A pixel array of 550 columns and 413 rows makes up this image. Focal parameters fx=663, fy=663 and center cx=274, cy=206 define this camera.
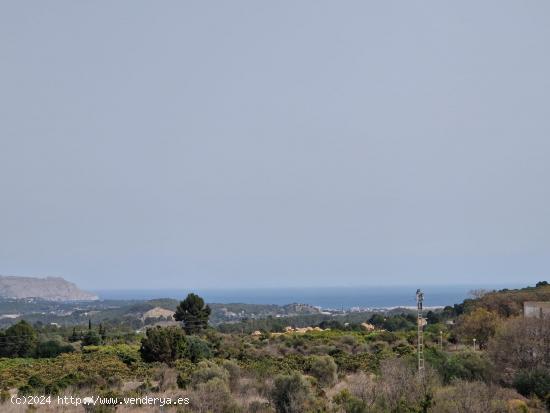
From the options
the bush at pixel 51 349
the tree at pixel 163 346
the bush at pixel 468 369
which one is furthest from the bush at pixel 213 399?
the bush at pixel 51 349

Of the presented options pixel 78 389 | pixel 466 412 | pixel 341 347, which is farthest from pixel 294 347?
pixel 466 412

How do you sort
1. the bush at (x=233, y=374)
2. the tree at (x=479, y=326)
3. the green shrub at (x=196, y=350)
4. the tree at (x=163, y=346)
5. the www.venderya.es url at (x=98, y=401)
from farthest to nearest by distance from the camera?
the tree at (x=479, y=326)
the green shrub at (x=196, y=350)
the tree at (x=163, y=346)
the bush at (x=233, y=374)
the www.venderya.es url at (x=98, y=401)

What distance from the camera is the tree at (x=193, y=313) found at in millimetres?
46531

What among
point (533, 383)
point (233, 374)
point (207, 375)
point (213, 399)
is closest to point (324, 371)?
point (233, 374)

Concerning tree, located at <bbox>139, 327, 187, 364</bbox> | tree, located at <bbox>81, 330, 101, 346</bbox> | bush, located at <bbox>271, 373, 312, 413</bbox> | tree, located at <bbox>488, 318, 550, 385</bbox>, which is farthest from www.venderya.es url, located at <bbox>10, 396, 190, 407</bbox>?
tree, located at <bbox>81, 330, 101, 346</bbox>

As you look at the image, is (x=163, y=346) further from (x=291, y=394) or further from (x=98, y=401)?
(x=291, y=394)

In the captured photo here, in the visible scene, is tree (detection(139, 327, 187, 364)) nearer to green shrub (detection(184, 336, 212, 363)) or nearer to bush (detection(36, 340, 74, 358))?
green shrub (detection(184, 336, 212, 363))

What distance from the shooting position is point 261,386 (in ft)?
66.7

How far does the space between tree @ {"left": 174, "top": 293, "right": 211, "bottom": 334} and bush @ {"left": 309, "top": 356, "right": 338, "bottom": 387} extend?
2280cm

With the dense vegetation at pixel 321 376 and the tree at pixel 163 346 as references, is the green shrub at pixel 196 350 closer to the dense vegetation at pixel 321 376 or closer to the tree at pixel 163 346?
the dense vegetation at pixel 321 376

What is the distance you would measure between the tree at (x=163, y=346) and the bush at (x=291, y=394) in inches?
541

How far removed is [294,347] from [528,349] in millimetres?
17964

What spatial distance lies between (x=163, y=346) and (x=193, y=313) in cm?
1612

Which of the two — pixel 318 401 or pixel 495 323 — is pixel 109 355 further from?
pixel 495 323
